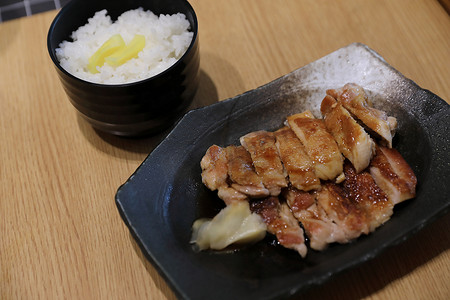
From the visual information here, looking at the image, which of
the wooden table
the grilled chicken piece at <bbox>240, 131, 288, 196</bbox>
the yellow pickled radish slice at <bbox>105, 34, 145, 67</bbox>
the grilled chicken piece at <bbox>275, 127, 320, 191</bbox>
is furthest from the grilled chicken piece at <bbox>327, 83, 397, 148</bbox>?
the yellow pickled radish slice at <bbox>105, 34, 145, 67</bbox>

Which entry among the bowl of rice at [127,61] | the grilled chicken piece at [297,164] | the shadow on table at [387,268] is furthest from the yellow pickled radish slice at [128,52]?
the shadow on table at [387,268]

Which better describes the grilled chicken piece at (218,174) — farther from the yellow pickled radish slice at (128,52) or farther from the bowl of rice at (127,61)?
the yellow pickled radish slice at (128,52)

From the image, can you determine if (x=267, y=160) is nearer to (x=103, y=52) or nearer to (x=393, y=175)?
(x=393, y=175)

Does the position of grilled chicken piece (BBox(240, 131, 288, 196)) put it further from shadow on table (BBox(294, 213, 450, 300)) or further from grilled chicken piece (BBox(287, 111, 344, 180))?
shadow on table (BBox(294, 213, 450, 300))

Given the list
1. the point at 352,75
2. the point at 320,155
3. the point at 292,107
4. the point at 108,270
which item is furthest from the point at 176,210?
the point at 352,75

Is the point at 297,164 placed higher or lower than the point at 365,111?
lower

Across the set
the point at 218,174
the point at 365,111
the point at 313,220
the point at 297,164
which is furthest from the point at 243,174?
the point at 365,111
